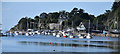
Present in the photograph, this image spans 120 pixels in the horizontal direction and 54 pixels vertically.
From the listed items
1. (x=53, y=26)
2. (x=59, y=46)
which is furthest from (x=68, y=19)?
(x=59, y=46)

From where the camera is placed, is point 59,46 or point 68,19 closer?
point 59,46

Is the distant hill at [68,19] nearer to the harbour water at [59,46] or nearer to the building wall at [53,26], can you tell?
the building wall at [53,26]

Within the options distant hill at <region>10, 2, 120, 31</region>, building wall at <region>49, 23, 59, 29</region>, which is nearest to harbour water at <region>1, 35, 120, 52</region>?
distant hill at <region>10, 2, 120, 31</region>

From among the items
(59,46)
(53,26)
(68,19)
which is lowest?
(59,46)

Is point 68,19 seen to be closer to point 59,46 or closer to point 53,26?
point 53,26

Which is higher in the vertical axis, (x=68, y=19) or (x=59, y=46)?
(x=68, y=19)

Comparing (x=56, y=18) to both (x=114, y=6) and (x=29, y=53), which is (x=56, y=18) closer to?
(x=114, y=6)

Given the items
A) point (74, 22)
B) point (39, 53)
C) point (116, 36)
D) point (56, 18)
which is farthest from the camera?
point (56, 18)

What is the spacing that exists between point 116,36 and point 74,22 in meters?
48.5

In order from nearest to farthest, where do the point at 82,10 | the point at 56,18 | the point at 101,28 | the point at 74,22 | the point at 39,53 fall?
the point at 39,53, the point at 101,28, the point at 74,22, the point at 82,10, the point at 56,18

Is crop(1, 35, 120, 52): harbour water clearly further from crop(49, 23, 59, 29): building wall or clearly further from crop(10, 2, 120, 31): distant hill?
crop(49, 23, 59, 29): building wall

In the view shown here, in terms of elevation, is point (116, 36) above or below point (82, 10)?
below

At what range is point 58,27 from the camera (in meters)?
142

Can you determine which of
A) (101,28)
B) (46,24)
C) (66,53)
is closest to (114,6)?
(101,28)
